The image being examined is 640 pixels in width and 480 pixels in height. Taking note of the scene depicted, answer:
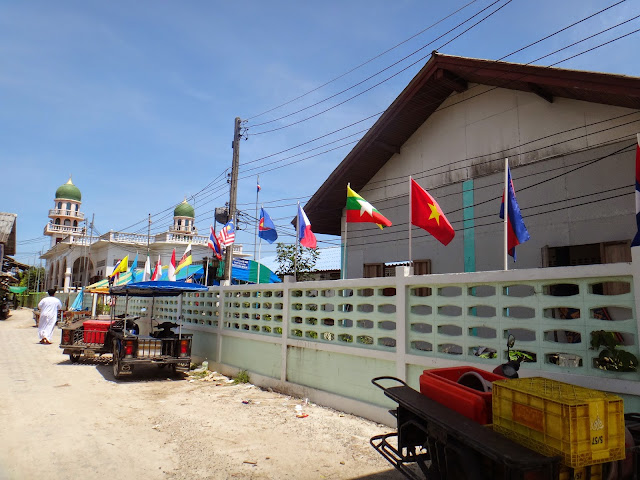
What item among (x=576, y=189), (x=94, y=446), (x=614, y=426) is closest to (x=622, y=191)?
(x=576, y=189)

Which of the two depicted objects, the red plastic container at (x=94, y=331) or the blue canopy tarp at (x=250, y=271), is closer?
the red plastic container at (x=94, y=331)

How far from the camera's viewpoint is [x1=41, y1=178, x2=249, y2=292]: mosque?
Answer: 123 feet

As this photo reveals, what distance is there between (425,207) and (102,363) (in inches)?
426

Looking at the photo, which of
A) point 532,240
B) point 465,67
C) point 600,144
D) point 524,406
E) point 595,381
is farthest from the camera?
point 465,67

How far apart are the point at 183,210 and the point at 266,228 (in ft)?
124

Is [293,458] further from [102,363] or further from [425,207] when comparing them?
[102,363]

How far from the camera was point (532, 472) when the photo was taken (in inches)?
104

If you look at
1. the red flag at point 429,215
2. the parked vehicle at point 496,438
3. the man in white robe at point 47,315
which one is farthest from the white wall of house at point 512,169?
the man in white robe at point 47,315

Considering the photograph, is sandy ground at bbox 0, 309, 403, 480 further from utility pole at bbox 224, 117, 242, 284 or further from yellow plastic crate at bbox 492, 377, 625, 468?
utility pole at bbox 224, 117, 242, 284

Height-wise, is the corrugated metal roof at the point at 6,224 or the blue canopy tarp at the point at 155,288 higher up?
the corrugated metal roof at the point at 6,224

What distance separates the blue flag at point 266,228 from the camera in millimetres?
12227

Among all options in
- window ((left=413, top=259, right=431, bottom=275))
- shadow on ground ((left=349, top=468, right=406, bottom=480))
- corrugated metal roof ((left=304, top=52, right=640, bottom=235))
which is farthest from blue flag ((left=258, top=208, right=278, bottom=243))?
shadow on ground ((left=349, top=468, right=406, bottom=480))

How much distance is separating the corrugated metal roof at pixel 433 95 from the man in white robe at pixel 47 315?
34.6 feet

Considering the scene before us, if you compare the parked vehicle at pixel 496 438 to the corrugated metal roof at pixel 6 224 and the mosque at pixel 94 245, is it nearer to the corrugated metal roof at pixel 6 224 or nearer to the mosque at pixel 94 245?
the mosque at pixel 94 245
